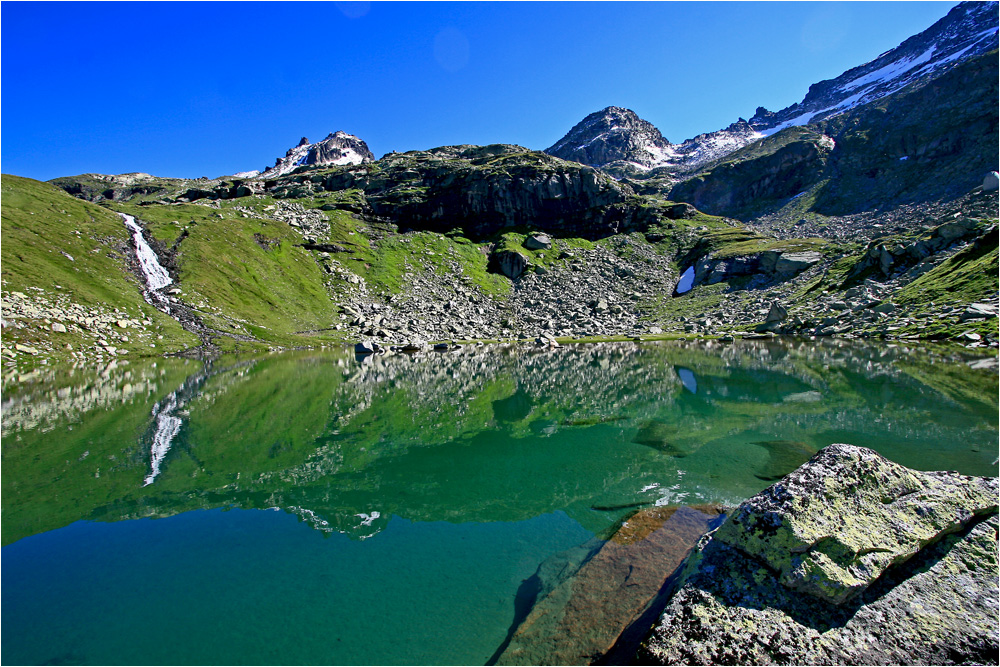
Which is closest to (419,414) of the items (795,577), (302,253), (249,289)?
(795,577)

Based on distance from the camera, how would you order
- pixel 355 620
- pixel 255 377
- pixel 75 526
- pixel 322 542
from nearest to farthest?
1. pixel 355 620
2. pixel 322 542
3. pixel 75 526
4. pixel 255 377

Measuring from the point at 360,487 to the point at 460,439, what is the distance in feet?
22.5

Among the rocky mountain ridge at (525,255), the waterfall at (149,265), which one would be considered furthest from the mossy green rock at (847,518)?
the waterfall at (149,265)

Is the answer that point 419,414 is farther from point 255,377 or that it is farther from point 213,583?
point 255,377

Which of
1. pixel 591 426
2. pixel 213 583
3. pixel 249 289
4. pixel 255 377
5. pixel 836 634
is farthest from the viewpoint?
pixel 249 289

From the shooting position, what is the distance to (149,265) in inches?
3226

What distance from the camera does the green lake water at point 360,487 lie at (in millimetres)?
7941

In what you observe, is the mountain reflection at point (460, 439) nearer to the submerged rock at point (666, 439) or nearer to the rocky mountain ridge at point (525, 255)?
the submerged rock at point (666, 439)

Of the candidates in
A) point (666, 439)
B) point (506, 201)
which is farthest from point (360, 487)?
point (506, 201)

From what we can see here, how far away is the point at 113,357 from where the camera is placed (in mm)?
57000

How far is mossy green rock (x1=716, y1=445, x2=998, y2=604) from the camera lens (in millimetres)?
5637

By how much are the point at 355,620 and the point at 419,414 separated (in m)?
18.7

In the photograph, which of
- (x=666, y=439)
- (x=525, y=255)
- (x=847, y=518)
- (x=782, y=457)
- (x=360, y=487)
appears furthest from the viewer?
(x=525, y=255)

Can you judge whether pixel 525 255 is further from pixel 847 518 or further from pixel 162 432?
pixel 847 518
